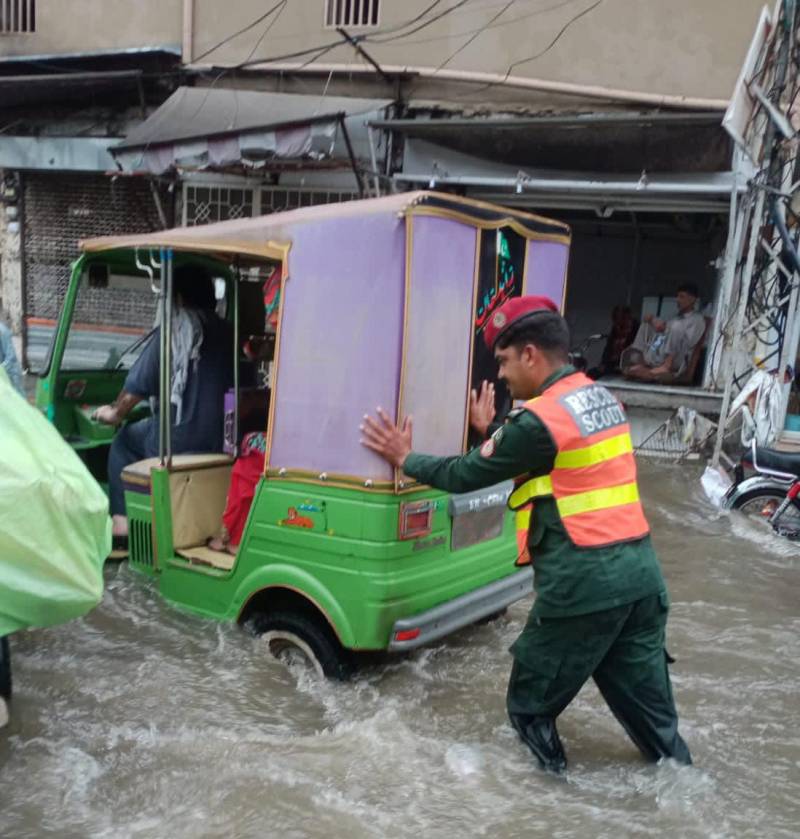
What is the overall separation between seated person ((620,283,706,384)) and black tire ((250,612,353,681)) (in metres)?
7.09

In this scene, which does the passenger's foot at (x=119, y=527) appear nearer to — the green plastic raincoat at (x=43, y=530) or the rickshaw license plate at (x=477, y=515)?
the green plastic raincoat at (x=43, y=530)

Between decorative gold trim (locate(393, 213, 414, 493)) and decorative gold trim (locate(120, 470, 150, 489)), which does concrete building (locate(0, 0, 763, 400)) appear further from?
decorative gold trim (locate(393, 213, 414, 493))

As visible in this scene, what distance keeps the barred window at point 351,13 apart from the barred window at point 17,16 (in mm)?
4204

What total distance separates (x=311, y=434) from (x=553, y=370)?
1.06 m

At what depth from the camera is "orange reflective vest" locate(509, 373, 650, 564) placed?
277cm

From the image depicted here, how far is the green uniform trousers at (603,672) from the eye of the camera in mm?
2875

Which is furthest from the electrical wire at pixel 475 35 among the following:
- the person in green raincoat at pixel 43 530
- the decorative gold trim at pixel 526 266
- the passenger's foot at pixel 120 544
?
the person in green raincoat at pixel 43 530

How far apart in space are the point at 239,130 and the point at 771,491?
19.8ft

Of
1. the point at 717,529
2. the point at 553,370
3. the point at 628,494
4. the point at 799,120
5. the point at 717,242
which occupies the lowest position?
the point at 717,529

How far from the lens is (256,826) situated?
2.88m

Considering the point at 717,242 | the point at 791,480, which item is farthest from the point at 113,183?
the point at 791,480

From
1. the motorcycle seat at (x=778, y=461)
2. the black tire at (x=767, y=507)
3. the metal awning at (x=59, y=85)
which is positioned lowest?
the black tire at (x=767, y=507)

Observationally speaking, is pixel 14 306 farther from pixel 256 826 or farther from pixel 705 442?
pixel 256 826

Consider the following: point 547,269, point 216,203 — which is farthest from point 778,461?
point 216,203
